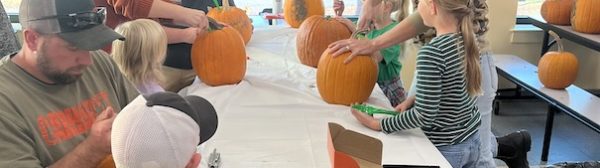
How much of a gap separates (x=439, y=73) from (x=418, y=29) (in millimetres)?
416

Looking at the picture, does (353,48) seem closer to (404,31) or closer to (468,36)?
(404,31)

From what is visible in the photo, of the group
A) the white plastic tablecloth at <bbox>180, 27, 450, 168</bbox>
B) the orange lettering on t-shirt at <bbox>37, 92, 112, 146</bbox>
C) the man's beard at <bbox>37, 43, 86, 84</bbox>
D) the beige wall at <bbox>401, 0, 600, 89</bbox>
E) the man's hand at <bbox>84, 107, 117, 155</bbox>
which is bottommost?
the beige wall at <bbox>401, 0, 600, 89</bbox>

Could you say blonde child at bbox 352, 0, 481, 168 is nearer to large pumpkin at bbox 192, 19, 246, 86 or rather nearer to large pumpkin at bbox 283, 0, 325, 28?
large pumpkin at bbox 192, 19, 246, 86

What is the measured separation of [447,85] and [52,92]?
1.04 m

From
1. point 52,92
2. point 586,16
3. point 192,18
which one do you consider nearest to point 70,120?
point 52,92

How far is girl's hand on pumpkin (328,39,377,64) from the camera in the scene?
1906 mm

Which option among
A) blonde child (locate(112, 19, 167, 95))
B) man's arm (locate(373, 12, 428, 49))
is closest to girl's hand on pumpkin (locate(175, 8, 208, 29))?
blonde child (locate(112, 19, 167, 95))

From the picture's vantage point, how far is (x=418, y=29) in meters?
1.98

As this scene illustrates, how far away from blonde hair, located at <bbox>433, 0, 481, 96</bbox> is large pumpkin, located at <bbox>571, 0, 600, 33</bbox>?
1940mm

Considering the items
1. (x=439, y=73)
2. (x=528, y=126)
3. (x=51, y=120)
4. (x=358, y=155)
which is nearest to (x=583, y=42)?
(x=528, y=126)

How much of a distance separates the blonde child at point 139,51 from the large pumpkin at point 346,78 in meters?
0.56

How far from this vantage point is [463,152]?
5.66 ft

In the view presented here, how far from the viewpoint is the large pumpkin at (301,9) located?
292cm

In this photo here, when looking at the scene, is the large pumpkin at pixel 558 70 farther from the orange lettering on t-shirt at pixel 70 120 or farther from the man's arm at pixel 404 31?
the orange lettering on t-shirt at pixel 70 120
